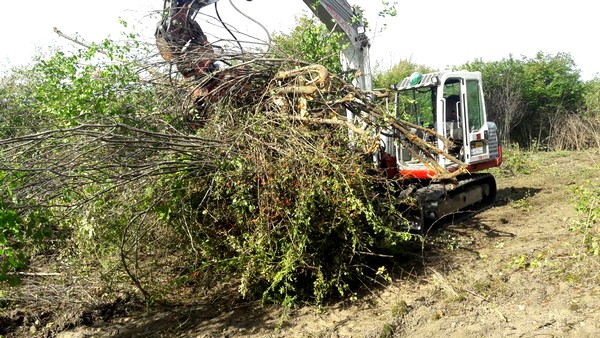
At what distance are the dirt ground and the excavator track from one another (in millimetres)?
464

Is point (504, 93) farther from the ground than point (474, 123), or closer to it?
farther from the ground

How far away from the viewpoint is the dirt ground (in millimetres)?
4121

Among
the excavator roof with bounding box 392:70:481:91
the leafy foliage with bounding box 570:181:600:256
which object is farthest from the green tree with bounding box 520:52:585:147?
the leafy foliage with bounding box 570:181:600:256

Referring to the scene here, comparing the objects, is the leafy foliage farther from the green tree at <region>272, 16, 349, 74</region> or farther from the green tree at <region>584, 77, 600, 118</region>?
the green tree at <region>584, 77, 600, 118</region>

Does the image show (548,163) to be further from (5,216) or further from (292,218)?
(5,216)

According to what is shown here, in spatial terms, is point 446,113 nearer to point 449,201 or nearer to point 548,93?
point 449,201

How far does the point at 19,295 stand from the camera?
17.6ft

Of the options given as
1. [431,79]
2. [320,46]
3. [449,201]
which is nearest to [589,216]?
[449,201]

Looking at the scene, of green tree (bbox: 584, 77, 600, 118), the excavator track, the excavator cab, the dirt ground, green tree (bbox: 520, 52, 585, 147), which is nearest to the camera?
the dirt ground

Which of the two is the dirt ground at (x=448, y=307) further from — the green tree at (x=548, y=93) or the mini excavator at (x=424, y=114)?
the green tree at (x=548, y=93)

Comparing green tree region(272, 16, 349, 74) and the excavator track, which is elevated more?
green tree region(272, 16, 349, 74)

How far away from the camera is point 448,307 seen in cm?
457

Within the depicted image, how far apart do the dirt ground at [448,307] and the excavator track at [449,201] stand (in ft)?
1.52

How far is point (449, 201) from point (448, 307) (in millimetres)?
3145
